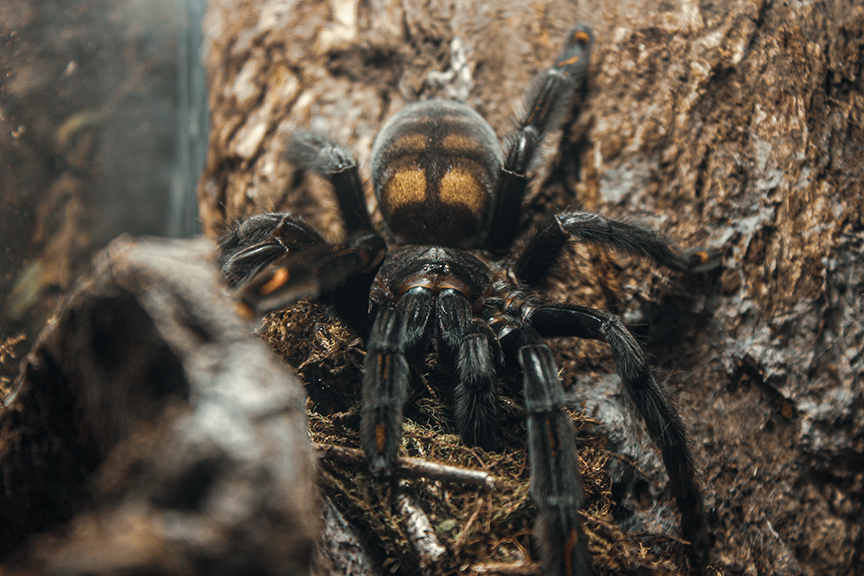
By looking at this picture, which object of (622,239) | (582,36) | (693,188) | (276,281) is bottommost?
(622,239)

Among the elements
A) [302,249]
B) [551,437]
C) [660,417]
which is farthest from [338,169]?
[660,417]

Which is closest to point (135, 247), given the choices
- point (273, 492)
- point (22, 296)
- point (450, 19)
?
point (273, 492)

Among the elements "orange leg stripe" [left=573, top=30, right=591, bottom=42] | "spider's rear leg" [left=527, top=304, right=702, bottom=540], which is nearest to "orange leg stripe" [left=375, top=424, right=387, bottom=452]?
"spider's rear leg" [left=527, top=304, right=702, bottom=540]

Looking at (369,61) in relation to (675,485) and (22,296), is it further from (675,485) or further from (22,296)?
(675,485)

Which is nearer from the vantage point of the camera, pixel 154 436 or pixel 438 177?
pixel 154 436

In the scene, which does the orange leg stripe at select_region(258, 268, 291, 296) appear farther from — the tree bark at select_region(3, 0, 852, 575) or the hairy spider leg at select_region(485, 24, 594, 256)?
the hairy spider leg at select_region(485, 24, 594, 256)

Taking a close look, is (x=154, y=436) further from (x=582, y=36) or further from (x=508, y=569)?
(x=582, y=36)

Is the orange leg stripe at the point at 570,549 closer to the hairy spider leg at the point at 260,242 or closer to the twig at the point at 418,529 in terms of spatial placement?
the twig at the point at 418,529
